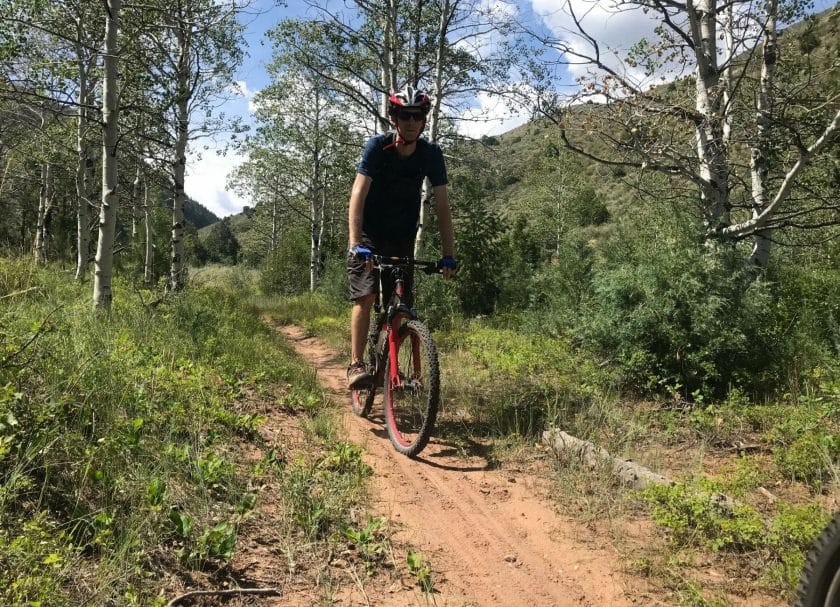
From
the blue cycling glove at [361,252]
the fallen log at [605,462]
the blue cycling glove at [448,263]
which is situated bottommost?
the fallen log at [605,462]

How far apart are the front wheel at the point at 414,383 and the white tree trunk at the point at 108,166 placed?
3.80m

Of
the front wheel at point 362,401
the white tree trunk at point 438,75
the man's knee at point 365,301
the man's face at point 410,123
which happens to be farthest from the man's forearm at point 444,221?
the white tree trunk at point 438,75

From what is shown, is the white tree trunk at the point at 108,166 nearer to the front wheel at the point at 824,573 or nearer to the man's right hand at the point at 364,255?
the man's right hand at the point at 364,255

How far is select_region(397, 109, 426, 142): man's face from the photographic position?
3668 mm

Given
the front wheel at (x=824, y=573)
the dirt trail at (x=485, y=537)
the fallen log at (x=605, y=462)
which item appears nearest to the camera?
the front wheel at (x=824, y=573)

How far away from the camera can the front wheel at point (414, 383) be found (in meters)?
3.39

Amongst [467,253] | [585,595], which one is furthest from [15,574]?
[467,253]

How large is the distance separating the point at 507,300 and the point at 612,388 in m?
6.86

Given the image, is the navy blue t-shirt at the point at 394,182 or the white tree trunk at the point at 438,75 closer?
the navy blue t-shirt at the point at 394,182

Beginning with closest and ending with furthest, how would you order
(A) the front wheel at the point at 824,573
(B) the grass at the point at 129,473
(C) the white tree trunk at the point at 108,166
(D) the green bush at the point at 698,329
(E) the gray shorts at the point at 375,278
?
(A) the front wheel at the point at 824,573, (B) the grass at the point at 129,473, (E) the gray shorts at the point at 375,278, (D) the green bush at the point at 698,329, (C) the white tree trunk at the point at 108,166

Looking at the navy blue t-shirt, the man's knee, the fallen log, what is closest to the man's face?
the navy blue t-shirt

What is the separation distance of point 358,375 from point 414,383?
651 millimetres

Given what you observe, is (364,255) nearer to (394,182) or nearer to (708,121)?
(394,182)

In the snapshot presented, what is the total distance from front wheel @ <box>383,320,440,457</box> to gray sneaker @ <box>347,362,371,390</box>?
195 millimetres
